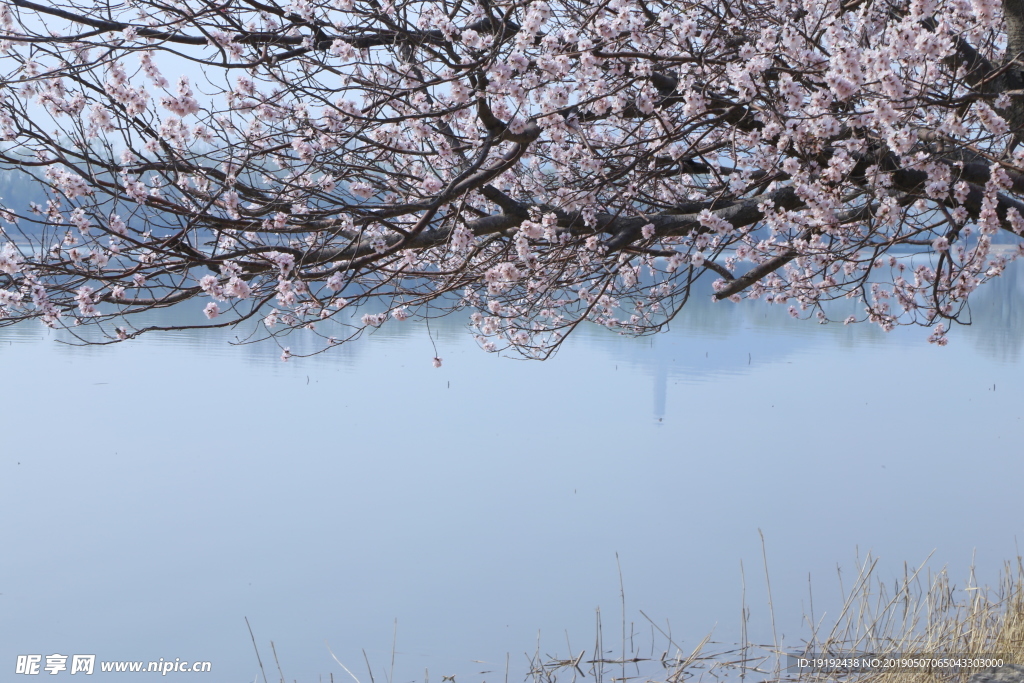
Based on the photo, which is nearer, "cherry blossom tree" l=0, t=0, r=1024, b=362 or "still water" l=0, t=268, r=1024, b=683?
"cherry blossom tree" l=0, t=0, r=1024, b=362

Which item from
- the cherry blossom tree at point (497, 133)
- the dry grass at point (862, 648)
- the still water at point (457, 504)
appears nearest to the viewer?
the cherry blossom tree at point (497, 133)

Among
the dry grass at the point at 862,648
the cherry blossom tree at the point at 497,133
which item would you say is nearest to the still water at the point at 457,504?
the dry grass at the point at 862,648

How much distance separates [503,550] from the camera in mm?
7379

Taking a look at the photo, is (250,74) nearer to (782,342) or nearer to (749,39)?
(749,39)

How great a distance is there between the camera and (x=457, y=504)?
27.8ft

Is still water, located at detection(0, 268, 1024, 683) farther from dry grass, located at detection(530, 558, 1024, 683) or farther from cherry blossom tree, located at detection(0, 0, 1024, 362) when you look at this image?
cherry blossom tree, located at detection(0, 0, 1024, 362)

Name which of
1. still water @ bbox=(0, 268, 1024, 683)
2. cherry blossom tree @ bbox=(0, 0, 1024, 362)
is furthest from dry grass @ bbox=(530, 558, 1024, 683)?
cherry blossom tree @ bbox=(0, 0, 1024, 362)

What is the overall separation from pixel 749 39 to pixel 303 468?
22.7 ft

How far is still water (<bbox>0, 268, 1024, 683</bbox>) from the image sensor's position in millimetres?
6047

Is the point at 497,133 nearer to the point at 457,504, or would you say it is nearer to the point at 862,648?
the point at 862,648

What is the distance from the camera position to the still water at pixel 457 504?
19.8ft

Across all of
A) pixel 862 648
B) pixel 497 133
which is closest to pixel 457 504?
pixel 862 648

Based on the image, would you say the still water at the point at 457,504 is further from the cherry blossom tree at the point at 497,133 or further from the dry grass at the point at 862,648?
the cherry blossom tree at the point at 497,133

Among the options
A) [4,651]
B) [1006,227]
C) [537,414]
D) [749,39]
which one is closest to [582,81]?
[749,39]
